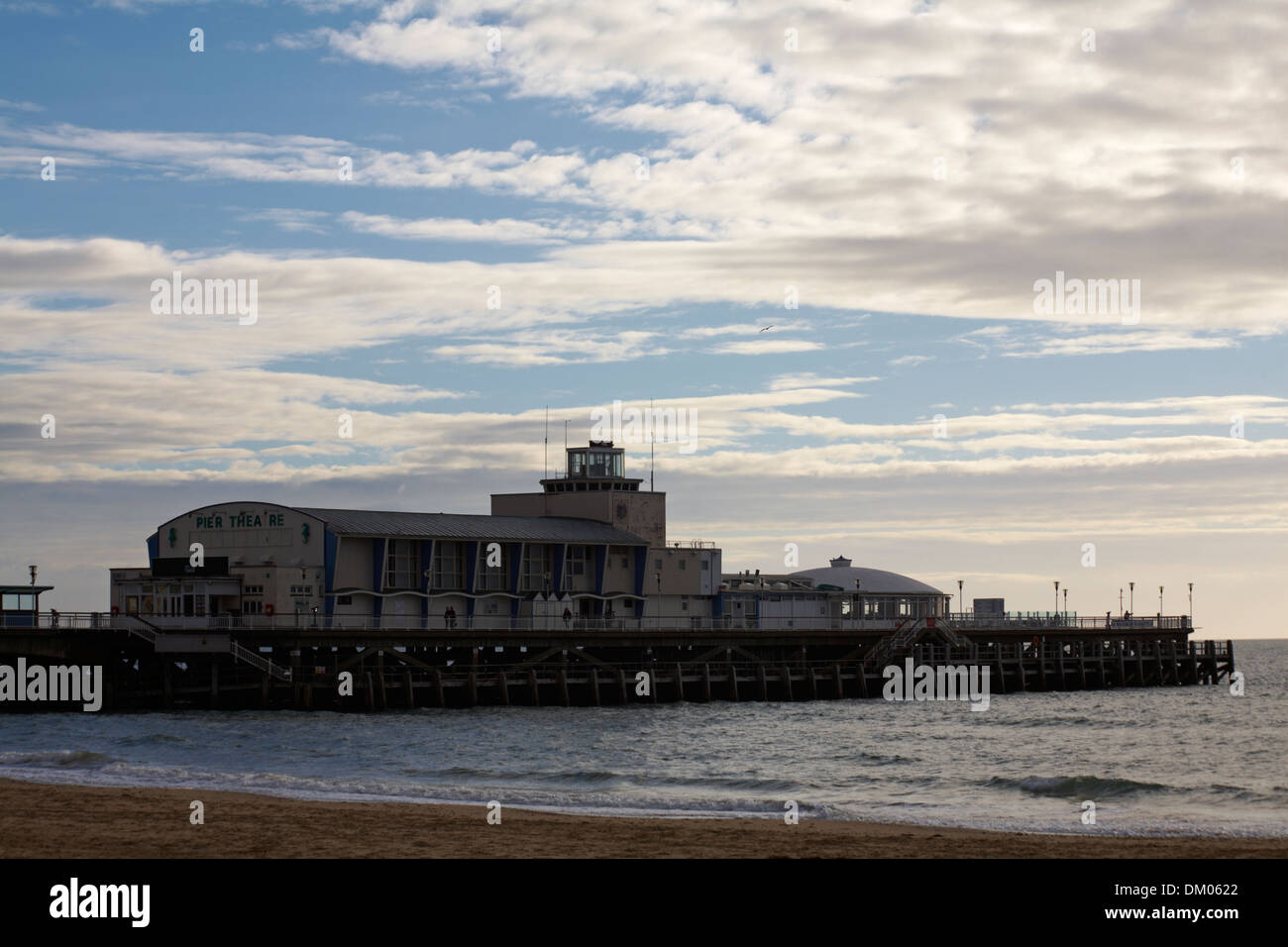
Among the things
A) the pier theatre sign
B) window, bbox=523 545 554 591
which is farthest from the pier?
the pier theatre sign

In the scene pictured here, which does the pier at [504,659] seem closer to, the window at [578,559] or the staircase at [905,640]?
the staircase at [905,640]

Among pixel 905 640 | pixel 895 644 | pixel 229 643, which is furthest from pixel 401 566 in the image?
pixel 905 640

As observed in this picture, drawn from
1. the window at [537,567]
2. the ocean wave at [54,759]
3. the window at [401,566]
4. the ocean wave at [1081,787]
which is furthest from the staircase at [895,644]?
the ocean wave at [54,759]

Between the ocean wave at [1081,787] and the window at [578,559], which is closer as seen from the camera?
the ocean wave at [1081,787]

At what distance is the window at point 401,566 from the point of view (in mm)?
68750

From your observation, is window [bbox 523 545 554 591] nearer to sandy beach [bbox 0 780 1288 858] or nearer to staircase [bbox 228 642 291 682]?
staircase [bbox 228 642 291 682]

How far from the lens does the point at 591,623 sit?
75188 mm

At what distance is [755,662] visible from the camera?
73750mm

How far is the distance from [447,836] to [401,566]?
45482 millimetres

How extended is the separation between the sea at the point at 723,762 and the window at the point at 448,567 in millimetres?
10010
